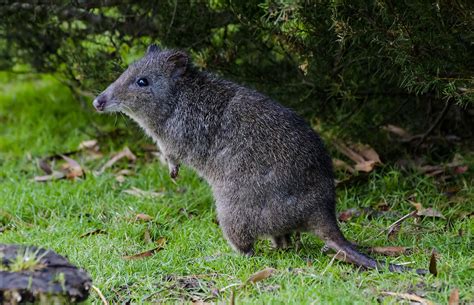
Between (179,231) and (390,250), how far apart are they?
1809mm

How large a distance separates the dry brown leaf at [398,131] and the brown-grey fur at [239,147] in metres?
2.14

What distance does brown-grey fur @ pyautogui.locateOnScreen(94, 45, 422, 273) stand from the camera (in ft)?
17.6

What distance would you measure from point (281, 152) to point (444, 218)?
1692 millimetres

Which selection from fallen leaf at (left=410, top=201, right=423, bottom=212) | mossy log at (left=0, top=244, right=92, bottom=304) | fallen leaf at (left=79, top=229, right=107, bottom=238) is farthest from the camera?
fallen leaf at (left=410, top=201, right=423, bottom=212)

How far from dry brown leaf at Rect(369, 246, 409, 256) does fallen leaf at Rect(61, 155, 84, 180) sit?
3.52m

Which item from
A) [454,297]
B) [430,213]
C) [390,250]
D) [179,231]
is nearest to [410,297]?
[454,297]

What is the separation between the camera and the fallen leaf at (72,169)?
25.7ft

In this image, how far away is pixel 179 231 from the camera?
6.33 m

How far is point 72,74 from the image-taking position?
27.1ft

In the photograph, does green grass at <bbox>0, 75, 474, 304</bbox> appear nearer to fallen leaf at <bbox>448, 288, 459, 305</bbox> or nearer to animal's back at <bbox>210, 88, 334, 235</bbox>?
fallen leaf at <bbox>448, 288, 459, 305</bbox>

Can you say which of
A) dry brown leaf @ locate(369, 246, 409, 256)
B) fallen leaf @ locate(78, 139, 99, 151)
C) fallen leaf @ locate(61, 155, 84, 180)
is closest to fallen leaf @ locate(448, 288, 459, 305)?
dry brown leaf @ locate(369, 246, 409, 256)

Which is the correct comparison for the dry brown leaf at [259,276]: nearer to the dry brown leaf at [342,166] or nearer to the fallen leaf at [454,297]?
the fallen leaf at [454,297]

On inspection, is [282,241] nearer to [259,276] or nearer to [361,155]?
[259,276]

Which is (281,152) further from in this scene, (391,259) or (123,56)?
(123,56)
